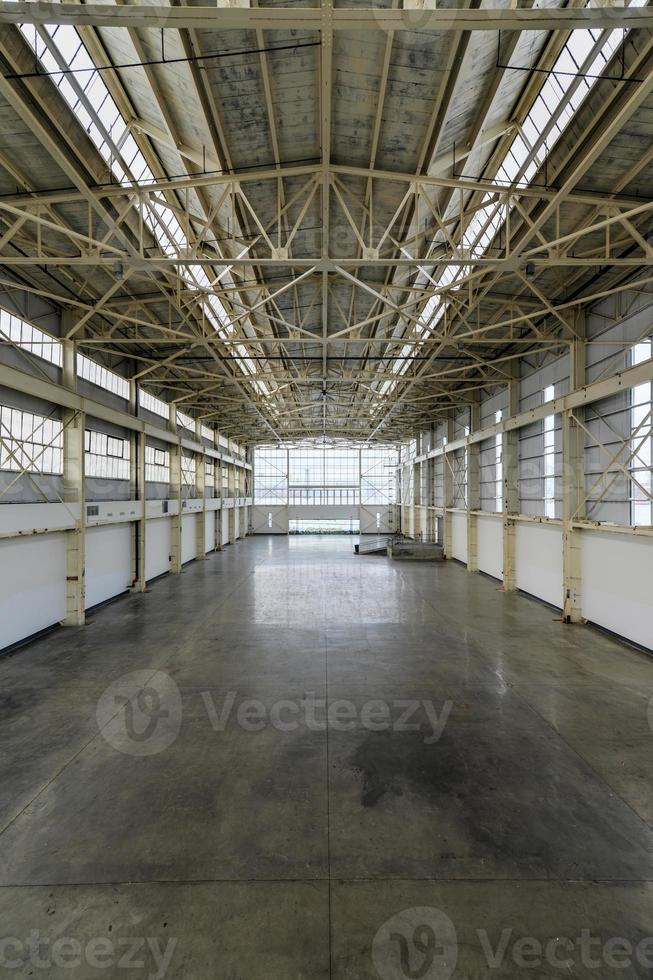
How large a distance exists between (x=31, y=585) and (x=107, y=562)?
5.04 meters

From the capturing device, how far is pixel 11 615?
498 inches

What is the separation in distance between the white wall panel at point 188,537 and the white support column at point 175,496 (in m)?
1.99

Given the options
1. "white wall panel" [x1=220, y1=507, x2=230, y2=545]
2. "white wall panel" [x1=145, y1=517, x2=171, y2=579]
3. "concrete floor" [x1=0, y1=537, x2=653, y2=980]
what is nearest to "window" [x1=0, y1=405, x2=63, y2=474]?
"concrete floor" [x1=0, y1=537, x2=653, y2=980]

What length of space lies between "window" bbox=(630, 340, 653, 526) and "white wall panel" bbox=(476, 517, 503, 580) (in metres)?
9.69

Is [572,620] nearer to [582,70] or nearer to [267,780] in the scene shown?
[267,780]

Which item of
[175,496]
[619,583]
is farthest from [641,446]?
[175,496]

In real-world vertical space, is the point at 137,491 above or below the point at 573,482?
below

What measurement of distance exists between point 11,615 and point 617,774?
1472 centimetres

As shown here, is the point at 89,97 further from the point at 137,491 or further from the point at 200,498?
the point at 200,498

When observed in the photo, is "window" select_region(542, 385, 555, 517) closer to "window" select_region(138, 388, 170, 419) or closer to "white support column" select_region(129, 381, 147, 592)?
"white support column" select_region(129, 381, 147, 592)

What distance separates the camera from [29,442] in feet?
44.0

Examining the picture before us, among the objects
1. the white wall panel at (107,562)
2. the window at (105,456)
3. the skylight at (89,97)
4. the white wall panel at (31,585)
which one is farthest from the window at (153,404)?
the skylight at (89,97)

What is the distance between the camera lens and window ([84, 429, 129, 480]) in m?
16.8

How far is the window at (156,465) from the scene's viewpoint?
23.0 metres
